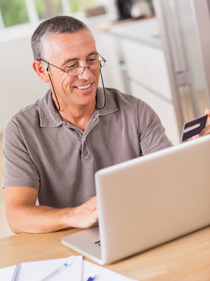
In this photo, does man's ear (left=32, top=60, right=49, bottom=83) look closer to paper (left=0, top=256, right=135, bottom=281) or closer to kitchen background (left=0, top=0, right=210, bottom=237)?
paper (left=0, top=256, right=135, bottom=281)

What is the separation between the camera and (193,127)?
1.59m

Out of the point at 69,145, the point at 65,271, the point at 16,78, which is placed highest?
the point at 69,145

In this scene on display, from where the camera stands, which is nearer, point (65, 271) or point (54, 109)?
point (65, 271)

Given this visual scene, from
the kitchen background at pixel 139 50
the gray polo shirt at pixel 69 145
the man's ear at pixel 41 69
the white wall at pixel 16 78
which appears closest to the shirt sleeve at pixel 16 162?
the gray polo shirt at pixel 69 145

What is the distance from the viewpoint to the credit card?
1.55 m

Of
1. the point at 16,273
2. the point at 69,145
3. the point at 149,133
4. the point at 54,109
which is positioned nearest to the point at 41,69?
the point at 54,109

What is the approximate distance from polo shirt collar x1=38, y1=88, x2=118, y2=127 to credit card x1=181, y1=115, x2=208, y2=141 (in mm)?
365

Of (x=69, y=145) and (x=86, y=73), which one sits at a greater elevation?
(x=86, y=73)

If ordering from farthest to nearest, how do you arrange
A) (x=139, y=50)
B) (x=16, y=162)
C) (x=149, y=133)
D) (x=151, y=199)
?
(x=139, y=50) → (x=149, y=133) → (x=16, y=162) → (x=151, y=199)

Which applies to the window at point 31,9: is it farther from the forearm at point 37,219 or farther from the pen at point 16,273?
the pen at point 16,273

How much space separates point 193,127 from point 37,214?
0.53 m

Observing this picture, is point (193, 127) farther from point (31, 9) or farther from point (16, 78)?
point (31, 9)

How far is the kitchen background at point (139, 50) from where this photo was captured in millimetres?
3061

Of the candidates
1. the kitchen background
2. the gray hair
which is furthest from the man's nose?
the kitchen background
